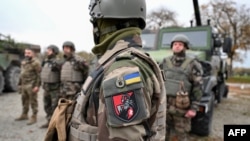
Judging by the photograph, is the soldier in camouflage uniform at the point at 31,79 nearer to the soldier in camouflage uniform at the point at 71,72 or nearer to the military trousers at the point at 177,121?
the soldier in camouflage uniform at the point at 71,72

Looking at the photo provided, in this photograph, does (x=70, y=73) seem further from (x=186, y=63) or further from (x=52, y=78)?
(x=186, y=63)

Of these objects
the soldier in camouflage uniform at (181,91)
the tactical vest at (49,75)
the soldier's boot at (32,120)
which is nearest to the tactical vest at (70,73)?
the tactical vest at (49,75)

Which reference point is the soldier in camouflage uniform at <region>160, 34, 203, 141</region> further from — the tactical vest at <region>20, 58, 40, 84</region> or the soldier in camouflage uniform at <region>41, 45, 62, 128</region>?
the tactical vest at <region>20, 58, 40, 84</region>

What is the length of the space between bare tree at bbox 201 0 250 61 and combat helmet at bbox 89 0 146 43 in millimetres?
23466

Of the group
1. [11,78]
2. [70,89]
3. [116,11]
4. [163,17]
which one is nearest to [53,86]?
[70,89]

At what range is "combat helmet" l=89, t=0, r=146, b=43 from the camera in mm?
1437

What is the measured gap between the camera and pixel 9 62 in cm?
1039

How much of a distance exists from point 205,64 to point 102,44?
4.17 metres

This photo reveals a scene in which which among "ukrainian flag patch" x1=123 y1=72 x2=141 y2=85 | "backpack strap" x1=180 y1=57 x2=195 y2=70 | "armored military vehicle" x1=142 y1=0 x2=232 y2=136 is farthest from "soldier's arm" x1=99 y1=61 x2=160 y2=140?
"armored military vehicle" x1=142 y1=0 x2=232 y2=136

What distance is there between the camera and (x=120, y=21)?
1474 millimetres

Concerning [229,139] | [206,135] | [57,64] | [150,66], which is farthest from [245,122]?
[150,66]

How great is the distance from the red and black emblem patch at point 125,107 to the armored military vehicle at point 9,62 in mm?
9194

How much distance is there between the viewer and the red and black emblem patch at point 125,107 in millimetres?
1139

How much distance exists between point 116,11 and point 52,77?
4229 millimetres
